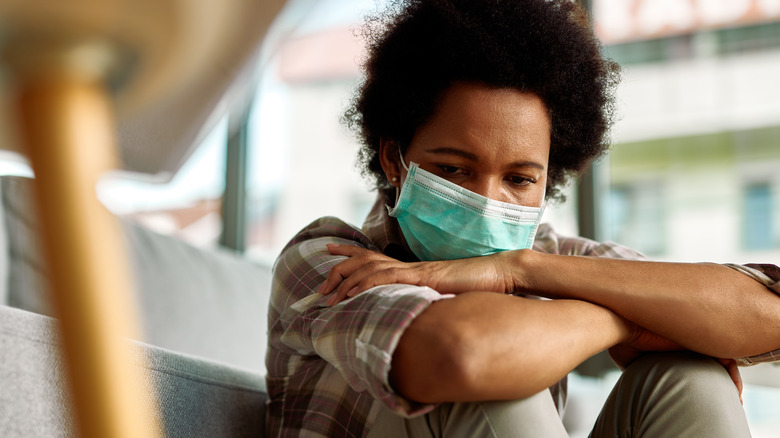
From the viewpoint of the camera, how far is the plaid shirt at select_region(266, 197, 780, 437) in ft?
2.24

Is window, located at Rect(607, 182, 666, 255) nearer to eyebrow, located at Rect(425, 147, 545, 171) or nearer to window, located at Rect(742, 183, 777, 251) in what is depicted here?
window, located at Rect(742, 183, 777, 251)

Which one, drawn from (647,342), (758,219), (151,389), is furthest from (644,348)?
(758,219)

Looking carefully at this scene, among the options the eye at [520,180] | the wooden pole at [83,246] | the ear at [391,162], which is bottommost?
Result: the ear at [391,162]

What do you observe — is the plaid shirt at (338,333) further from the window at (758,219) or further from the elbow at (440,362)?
the window at (758,219)

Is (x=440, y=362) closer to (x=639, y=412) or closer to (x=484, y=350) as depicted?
(x=484, y=350)

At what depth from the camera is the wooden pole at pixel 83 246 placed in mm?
127

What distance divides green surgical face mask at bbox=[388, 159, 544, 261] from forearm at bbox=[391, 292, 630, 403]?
0.72ft

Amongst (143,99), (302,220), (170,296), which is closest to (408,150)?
(170,296)

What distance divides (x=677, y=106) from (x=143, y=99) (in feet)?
7.26

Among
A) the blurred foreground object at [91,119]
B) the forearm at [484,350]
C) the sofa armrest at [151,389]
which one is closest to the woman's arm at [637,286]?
the forearm at [484,350]

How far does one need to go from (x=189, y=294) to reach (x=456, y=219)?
2.88 ft

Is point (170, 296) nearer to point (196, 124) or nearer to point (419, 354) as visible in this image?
point (419, 354)

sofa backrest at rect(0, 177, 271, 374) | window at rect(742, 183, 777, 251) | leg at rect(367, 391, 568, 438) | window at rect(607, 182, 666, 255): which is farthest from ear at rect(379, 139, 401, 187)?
window at rect(742, 183, 777, 251)

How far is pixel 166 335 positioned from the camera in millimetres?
1507
